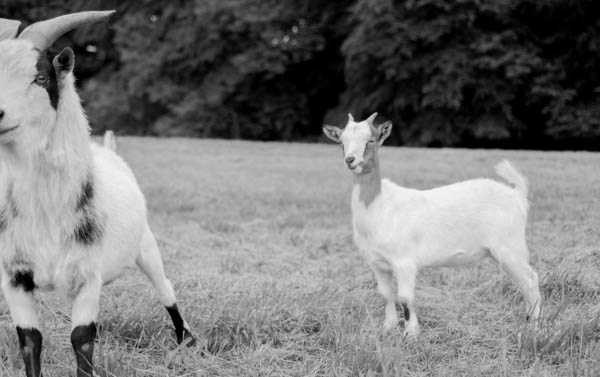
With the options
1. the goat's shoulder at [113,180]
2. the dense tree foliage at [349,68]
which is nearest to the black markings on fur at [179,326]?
the goat's shoulder at [113,180]

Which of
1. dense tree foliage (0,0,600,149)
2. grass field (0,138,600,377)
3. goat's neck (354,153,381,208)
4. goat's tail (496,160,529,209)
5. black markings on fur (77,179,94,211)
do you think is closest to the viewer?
black markings on fur (77,179,94,211)

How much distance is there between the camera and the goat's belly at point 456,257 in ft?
12.0

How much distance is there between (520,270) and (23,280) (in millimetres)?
2469

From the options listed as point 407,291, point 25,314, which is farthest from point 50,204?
point 407,291

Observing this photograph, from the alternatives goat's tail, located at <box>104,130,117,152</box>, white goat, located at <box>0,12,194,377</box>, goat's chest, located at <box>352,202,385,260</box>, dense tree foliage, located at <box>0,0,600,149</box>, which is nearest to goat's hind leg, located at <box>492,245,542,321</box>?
goat's chest, located at <box>352,202,385,260</box>

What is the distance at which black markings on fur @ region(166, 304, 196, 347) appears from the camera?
11.3 feet

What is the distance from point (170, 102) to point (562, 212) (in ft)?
56.1

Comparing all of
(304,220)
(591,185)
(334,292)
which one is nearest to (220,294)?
(334,292)

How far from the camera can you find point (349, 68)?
19969 millimetres

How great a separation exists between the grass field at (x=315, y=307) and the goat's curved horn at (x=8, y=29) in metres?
1.35

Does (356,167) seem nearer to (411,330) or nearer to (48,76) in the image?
(411,330)

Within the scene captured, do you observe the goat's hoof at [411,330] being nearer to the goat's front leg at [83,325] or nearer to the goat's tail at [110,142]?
the goat's front leg at [83,325]

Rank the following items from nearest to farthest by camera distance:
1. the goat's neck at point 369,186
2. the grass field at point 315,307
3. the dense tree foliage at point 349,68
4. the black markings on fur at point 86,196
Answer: the black markings on fur at point 86,196
the grass field at point 315,307
the goat's neck at point 369,186
the dense tree foliage at point 349,68

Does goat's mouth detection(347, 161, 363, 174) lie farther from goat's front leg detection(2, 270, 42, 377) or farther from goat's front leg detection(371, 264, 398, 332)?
goat's front leg detection(2, 270, 42, 377)
